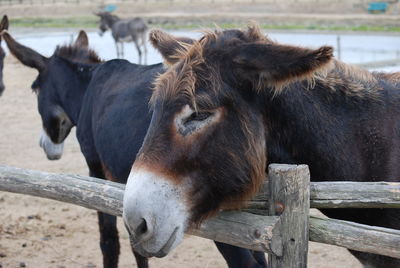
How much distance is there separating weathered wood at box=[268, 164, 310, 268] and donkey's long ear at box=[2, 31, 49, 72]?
3.81 metres

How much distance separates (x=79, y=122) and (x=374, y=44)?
70.4 feet

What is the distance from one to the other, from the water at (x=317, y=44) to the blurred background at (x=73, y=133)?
39 mm

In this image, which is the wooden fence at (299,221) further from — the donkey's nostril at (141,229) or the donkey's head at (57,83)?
the donkey's head at (57,83)

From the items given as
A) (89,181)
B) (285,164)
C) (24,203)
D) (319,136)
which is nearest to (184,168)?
(285,164)

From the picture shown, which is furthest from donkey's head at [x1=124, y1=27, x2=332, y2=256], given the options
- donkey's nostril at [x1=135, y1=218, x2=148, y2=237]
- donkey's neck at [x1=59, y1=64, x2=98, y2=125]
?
donkey's neck at [x1=59, y1=64, x2=98, y2=125]

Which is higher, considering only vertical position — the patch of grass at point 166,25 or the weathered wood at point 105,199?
the weathered wood at point 105,199

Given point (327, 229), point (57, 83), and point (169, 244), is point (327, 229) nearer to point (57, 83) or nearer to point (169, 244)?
point (169, 244)

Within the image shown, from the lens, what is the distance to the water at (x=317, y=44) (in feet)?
68.2

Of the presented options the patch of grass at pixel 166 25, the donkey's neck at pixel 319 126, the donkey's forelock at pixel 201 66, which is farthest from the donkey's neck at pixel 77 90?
the patch of grass at pixel 166 25

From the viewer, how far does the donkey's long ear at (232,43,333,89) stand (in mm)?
2730

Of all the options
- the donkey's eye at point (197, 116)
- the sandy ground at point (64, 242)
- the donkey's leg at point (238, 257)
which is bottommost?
the sandy ground at point (64, 242)

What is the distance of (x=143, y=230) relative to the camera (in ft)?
8.93

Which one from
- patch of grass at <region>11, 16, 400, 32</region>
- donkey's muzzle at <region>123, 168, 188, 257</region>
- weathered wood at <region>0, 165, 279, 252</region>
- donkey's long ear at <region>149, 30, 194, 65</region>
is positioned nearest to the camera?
donkey's muzzle at <region>123, 168, 188, 257</region>

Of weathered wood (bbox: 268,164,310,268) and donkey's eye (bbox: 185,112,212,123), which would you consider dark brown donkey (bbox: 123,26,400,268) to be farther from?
weathered wood (bbox: 268,164,310,268)
